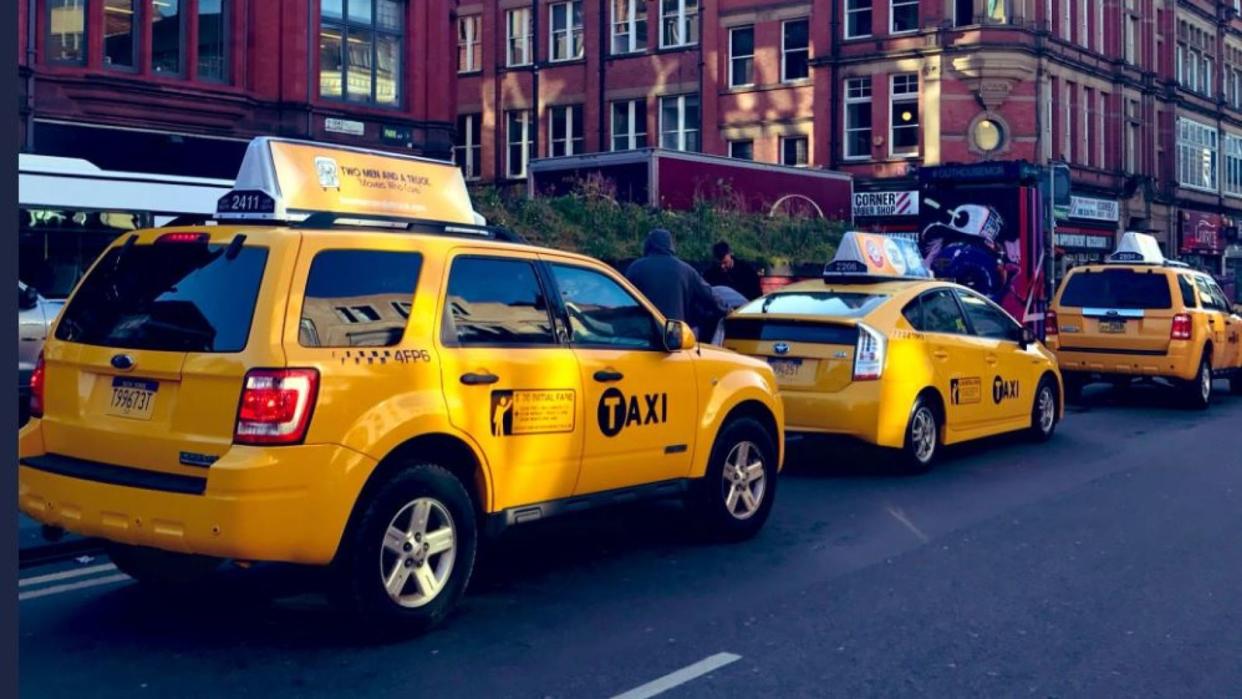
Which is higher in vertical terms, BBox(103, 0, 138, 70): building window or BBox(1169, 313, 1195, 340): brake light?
BBox(103, 0, 138, 70): building window

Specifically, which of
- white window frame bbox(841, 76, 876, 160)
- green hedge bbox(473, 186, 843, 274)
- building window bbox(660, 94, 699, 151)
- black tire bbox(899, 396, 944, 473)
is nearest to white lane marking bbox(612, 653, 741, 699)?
black tire bbox(899, 396, 944, 473)

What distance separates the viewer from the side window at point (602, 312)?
7.28 meters

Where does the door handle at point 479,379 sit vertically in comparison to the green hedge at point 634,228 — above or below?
below

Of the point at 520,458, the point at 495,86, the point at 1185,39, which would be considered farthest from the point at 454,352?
the point at 1185,39

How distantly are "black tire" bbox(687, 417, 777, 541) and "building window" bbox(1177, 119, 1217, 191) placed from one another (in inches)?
1824

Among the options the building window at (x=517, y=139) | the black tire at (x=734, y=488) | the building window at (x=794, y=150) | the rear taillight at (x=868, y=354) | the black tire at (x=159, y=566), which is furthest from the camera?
the building window at (x=517, y=139)

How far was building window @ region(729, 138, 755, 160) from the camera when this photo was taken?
42.8 meters

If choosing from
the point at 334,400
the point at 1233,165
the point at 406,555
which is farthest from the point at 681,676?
the point at 1233,165

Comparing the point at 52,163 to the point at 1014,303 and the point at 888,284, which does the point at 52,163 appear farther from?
the point at 1014,303

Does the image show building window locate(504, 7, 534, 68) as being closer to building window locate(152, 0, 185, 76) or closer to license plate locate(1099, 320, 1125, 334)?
building window locate(152, 0, 185, 76)

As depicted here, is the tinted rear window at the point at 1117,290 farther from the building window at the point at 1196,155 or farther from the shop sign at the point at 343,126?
the building window at the point at 1196,155

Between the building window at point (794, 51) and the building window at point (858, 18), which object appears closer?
the building window at point (858, 18)

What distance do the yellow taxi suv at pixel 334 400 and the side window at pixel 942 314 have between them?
4691 millimetres

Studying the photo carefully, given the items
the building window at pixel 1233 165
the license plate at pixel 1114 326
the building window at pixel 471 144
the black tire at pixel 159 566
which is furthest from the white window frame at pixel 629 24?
the black tire at pixel 159 566
